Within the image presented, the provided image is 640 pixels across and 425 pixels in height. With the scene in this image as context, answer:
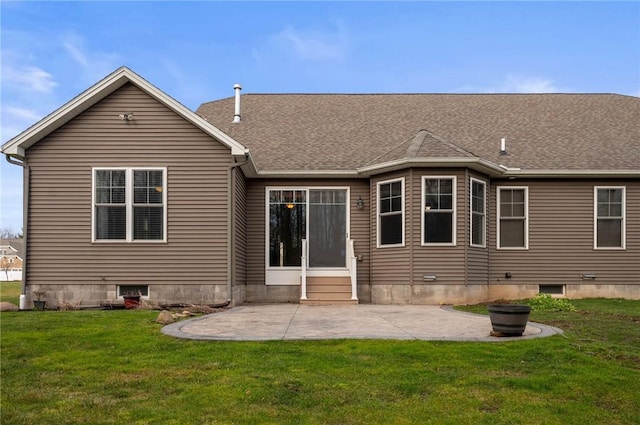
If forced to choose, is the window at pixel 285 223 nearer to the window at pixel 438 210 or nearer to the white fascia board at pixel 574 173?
the window at pixel 438 210

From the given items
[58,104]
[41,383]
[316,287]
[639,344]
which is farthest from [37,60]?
[639,344]

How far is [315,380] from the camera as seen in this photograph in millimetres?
5730

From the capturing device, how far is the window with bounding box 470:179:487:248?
1432cm

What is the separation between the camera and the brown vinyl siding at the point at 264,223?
596 inches

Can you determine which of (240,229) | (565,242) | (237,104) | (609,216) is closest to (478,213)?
(565,242)

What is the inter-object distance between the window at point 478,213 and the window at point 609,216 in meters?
3.35

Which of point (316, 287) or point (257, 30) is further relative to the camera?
point (257, 30)

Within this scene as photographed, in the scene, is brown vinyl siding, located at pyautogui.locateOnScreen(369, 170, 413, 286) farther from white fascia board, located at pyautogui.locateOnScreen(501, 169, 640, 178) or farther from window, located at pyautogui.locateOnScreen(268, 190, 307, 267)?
white fascia board, located at pyautogui.locateOnScreen(501, 169, 640, 178)

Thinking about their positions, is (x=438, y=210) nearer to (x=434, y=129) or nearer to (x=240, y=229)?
(x=434, y=129)

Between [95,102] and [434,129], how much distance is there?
9.86 m

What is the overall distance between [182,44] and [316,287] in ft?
27.5

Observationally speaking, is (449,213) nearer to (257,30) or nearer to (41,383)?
(257,30)

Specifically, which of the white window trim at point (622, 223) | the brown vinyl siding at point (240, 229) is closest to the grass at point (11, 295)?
the brown vinyl siding at point (240, 229)

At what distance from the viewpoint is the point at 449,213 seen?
1388 cm
